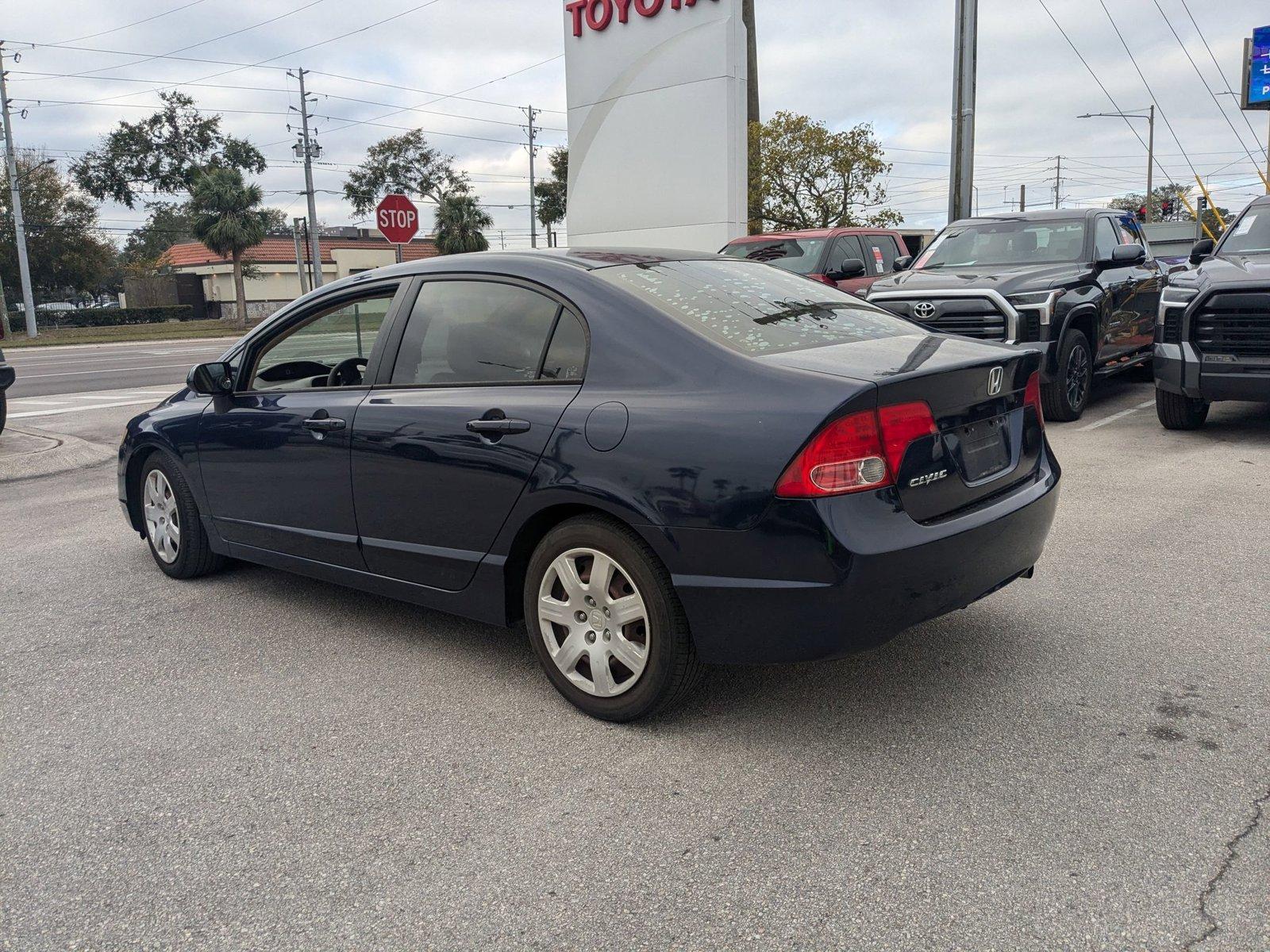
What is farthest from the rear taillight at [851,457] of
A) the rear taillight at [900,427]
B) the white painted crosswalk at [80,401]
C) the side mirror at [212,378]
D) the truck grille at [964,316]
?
the white painted crosswalk at [80,401]

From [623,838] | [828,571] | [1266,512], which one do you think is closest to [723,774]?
[623,838]

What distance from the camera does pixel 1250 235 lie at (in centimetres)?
937

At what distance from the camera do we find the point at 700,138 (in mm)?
A: 17094

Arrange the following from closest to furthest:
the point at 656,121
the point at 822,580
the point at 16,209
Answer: the point at 822,580 → the point at 656,121 → the point at 16,209

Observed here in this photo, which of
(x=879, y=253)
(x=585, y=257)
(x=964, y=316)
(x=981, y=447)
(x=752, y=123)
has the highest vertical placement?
(x=752, y=123)

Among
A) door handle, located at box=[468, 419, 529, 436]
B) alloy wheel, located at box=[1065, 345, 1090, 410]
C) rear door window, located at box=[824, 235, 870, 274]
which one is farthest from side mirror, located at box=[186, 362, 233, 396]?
rear door window, located at box=[824, 235, 870, 274]

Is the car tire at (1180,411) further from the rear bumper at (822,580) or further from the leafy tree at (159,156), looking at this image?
the leafy tree at (159,156)

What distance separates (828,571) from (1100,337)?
7.81 meters

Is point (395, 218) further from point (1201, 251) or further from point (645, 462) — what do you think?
point (645, 462)

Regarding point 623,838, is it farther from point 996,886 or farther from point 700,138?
point 700,138

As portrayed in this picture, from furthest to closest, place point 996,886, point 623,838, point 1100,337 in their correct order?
1. point 1100,337
2. point 623,838
3. point 996,886

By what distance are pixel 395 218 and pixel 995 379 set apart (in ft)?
49.2

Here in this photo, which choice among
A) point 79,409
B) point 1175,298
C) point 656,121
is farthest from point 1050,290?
point 79,409

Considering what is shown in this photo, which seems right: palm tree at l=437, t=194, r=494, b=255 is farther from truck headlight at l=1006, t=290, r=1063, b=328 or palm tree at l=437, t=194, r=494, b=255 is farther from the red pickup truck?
truck headlight at l=1006, t=290, r=1063, b=328
